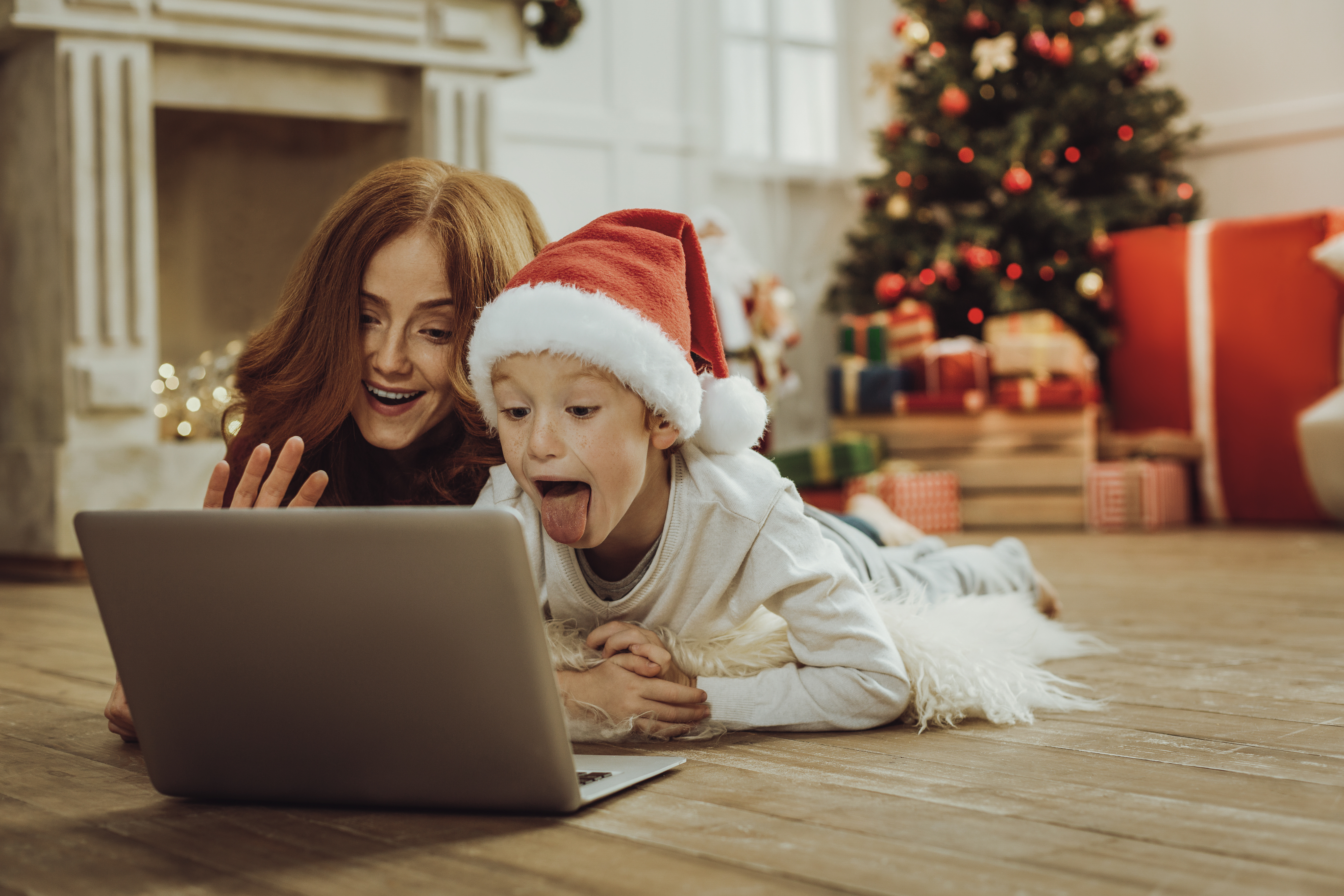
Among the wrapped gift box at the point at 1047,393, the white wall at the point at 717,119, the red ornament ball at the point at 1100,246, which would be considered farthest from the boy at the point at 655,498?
the red ornament ball at the point at 1100,246

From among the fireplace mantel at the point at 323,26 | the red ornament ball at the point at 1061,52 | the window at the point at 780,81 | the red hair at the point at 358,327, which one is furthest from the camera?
the window at the point at 780,81

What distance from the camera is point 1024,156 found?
12.5 ft

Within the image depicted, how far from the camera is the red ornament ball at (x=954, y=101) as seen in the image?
150 inches

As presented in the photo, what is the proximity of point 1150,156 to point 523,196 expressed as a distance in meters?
3.04

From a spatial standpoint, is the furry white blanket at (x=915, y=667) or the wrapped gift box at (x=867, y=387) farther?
the wrapped gift box at (x=867, y=387)

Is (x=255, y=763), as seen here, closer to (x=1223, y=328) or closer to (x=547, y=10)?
(x=547, y=10)

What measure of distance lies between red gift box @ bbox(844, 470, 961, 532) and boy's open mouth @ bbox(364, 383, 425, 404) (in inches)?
86.6

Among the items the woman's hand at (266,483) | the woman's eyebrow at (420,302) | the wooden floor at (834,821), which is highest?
the woman's eyebrow at (420,302)

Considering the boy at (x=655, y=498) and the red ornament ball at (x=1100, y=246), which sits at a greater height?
the red ornament ball at (x=1100, y=246)

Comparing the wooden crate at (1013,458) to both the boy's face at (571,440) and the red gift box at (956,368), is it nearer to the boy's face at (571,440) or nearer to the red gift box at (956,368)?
the red gift box at (956,368)

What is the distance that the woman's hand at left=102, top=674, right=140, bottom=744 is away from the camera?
112 centimetres

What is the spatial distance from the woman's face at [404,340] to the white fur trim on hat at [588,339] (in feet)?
0.72

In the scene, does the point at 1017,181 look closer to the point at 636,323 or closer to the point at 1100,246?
the point at 1100,246

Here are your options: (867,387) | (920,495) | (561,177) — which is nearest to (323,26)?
(561,177)
